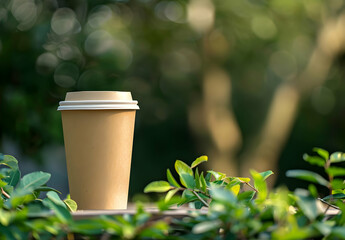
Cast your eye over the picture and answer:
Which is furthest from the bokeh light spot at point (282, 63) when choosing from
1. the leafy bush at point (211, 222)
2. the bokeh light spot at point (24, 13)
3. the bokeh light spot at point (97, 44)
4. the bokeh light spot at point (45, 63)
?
the leafy bush at point (211, 222)

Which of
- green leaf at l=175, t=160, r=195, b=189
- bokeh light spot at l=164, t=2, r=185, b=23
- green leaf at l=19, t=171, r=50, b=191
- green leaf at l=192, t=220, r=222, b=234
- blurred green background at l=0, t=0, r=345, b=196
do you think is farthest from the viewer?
bokeh light spot at l=164, t=2, r=185, b=23

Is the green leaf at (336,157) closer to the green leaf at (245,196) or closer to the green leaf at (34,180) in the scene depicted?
the green leaf at (245,196)

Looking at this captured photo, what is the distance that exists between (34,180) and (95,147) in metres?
0.48

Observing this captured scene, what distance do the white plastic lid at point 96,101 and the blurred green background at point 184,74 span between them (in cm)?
476

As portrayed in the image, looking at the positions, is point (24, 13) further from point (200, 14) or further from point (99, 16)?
point (200, 14)

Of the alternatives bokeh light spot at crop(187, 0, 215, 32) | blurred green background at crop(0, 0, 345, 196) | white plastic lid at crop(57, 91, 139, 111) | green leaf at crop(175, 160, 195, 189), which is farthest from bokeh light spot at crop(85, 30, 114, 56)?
green leaf at crop(175, 160, 195, 189)

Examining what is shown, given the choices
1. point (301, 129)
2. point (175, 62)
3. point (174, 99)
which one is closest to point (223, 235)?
point (175, 62)

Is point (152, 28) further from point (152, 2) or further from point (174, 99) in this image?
point (174, 99)

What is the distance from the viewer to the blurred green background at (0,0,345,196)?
631 centimetres

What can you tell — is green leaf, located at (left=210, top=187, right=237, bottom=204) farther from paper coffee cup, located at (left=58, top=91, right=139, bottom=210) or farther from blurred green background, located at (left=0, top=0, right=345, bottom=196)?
blurred green background, located at (left=0, top=0, right=345, bottom=196)

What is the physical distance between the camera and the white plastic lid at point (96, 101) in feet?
4.26

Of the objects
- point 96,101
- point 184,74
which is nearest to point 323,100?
point 184,74

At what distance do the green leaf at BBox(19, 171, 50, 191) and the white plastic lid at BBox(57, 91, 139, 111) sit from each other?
48 centimetres

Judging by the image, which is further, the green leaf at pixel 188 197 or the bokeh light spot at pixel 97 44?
the bokeh light spot at pixel 97 44
